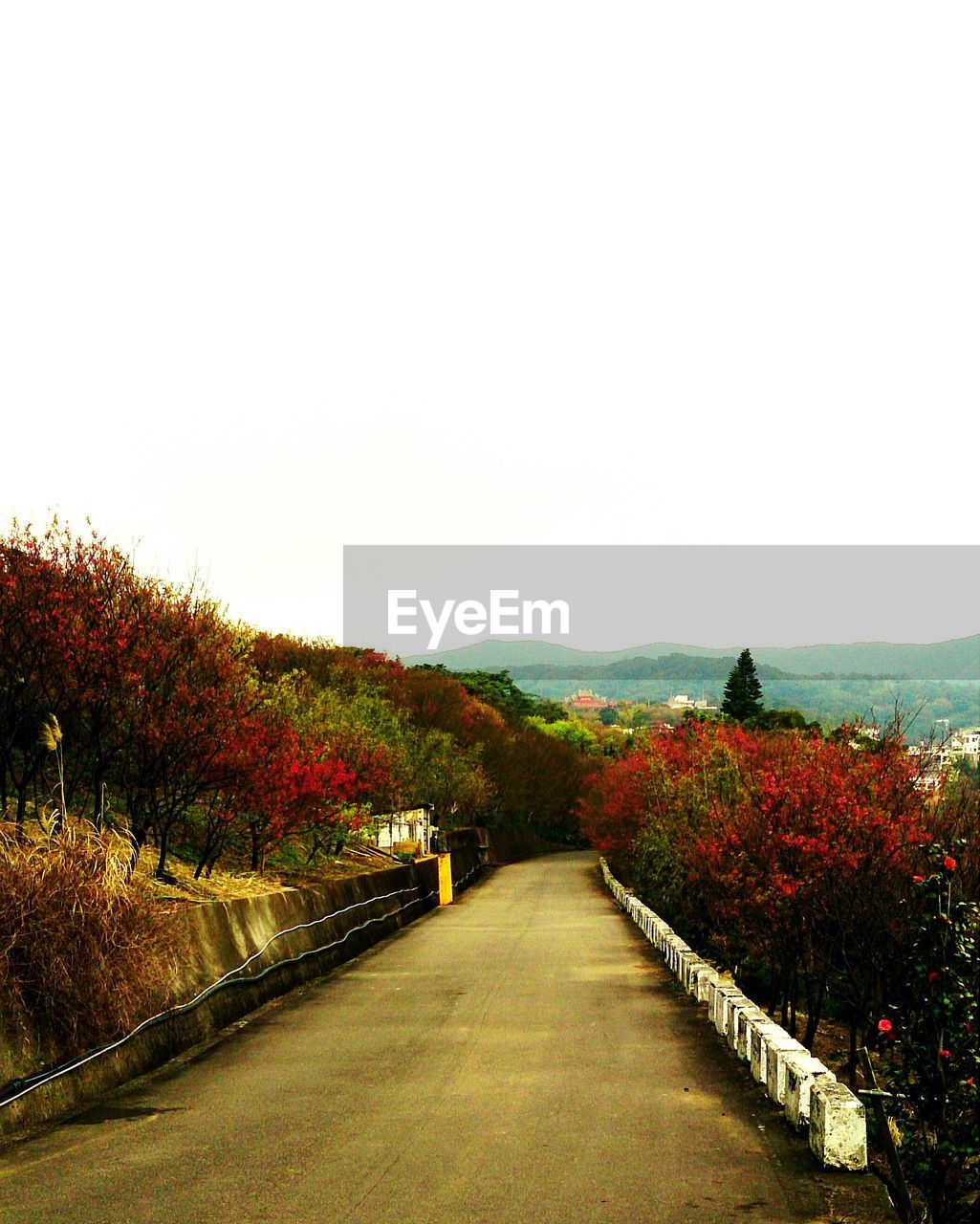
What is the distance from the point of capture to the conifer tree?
119688 mm

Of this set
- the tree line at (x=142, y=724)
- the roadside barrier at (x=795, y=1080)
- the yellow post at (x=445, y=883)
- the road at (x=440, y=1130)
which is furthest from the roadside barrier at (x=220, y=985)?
the yellow post at (x=445, y=883)

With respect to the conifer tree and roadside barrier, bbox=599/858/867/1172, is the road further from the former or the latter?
the conifer tree

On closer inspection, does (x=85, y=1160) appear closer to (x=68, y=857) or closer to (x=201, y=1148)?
(x=201, y=1148)

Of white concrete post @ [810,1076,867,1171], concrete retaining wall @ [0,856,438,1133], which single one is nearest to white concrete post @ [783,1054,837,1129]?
white concrete post @ [810,1076,867,1171]

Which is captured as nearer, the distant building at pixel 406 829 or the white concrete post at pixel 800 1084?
the white concrete post at pixel 800 1084

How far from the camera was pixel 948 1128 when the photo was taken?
7559 mm

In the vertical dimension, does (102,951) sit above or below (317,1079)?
above

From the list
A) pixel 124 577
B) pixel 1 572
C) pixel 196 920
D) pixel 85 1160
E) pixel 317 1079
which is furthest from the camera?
pixel 124 577

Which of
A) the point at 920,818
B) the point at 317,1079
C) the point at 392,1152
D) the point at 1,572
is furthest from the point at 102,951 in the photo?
the point at 920,818

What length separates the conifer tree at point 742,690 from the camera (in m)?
120

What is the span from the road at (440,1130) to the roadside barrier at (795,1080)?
0.54 ft

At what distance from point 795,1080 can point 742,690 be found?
115 meters

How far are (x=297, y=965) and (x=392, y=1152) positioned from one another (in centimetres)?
1019

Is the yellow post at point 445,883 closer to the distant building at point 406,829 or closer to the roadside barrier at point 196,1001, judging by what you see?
the distant building at point 406,829
